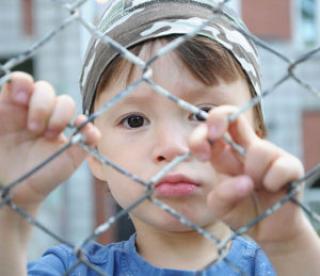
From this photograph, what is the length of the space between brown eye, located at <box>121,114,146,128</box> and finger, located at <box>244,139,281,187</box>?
0.92ft

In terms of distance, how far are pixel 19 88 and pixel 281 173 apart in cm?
26

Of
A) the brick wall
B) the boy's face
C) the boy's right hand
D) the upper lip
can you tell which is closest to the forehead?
the boy's face

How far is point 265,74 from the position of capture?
5.25 meters

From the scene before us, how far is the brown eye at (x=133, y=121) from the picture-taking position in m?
1.00

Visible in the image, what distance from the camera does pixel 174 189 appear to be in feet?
3.09

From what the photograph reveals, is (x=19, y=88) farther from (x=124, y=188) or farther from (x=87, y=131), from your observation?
(x=124, y=188)

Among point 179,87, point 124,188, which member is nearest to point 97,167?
point 124,188

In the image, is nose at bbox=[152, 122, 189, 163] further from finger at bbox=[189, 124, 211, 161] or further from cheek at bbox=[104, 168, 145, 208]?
finger at bbox=[189, 124, 211, 161]

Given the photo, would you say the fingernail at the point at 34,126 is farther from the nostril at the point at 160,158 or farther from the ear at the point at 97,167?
the ear at the point at 97,167

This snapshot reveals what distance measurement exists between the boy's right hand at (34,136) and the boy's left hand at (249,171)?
0.39ft

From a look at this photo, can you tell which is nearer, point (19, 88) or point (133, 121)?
point (19, 88)

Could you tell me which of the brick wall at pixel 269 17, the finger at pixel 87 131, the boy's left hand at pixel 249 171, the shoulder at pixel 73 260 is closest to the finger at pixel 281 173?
the boy's left hand at pixel 249 171

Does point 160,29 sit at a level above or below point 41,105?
above

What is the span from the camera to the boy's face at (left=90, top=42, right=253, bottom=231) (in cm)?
94
